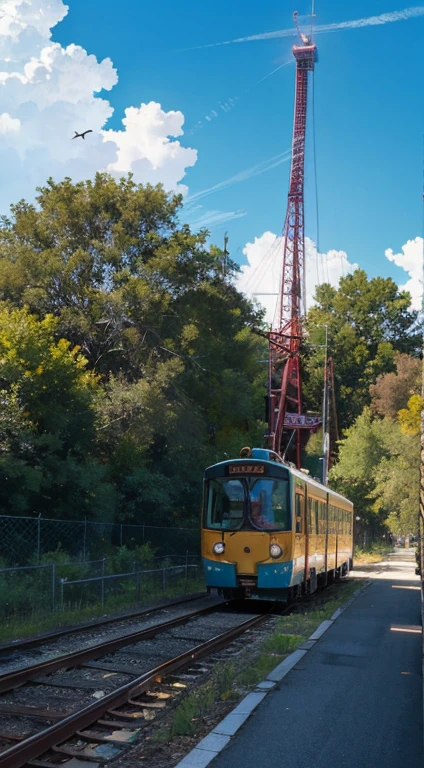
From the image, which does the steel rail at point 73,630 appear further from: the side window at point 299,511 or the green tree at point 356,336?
the green tree at point 356,336

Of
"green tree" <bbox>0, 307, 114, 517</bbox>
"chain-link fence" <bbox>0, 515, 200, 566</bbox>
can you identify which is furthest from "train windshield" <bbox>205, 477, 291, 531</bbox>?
"green tree" <bbox>0, 307, 114, 517</bbox>

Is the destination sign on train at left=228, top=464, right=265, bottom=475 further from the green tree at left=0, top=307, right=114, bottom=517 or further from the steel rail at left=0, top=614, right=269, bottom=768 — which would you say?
the steel rail at left=0, top=614, right=269, bottom=768

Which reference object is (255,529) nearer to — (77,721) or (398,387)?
(77,721)

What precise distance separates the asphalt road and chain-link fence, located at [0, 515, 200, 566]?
7.04 metres

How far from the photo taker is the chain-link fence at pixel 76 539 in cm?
1758

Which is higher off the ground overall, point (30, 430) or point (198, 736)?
point (30, 430)

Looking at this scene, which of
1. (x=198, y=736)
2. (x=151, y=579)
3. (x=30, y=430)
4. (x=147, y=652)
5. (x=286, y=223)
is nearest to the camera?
(x=198, y=736)

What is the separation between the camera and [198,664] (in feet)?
36.7

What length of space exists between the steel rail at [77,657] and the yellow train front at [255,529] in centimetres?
316

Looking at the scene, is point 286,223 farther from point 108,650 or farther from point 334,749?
point 334,749

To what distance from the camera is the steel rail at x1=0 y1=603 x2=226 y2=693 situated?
9245 millimetres

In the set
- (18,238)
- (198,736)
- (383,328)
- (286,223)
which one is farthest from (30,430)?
(383,328)

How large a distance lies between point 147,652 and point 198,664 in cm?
117

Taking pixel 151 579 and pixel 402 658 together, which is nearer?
pixel 402 658
